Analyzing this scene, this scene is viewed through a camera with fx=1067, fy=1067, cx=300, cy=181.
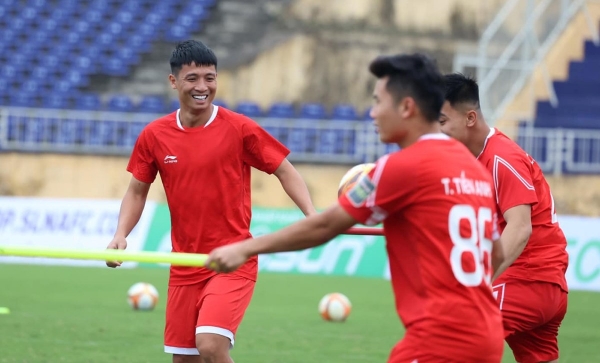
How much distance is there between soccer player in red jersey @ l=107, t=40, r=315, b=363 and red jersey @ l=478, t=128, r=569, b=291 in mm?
1260

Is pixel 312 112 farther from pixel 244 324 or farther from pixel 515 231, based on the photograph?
pixel 515 231

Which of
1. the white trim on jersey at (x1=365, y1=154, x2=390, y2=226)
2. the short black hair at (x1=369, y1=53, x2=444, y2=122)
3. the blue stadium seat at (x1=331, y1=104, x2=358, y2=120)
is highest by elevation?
the short black hair at (x1=369, y1=53, x2=444, y2=122)

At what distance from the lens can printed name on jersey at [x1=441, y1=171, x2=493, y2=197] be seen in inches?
187

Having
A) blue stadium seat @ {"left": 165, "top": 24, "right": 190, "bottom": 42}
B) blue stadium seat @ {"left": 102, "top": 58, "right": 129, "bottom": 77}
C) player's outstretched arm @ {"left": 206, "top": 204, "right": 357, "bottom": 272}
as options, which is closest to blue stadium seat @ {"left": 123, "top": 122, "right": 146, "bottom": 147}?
blue stadium seat @ {"left": 102, "top": 58, "right": 129, "bottom": 77}

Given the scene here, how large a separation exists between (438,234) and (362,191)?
0.39m

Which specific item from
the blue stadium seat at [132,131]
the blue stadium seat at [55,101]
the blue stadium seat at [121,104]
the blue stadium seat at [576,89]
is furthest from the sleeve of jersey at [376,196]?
the blue stadium seat at [576,89]

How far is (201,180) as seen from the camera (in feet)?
23.2

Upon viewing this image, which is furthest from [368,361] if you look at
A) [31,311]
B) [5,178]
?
[5,178]

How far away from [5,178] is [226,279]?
17.5m

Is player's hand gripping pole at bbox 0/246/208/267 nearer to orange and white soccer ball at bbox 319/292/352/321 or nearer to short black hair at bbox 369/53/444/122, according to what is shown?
short black hair at bbox 369/53/444/122

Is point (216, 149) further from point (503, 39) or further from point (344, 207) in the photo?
point (503, 39)

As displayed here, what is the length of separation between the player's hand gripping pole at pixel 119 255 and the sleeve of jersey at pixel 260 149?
1.93 meters

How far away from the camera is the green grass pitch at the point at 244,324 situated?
10227mm

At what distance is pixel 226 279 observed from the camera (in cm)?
695
